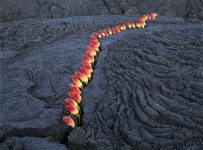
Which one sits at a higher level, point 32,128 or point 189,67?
point 189,67

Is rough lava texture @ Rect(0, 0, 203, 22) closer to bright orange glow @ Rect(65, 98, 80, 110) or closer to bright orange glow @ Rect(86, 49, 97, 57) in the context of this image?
bright orange glow @ Rect(86, 49, 97, 57)

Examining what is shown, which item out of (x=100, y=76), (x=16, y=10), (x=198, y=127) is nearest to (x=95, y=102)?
(x=100, y=76)

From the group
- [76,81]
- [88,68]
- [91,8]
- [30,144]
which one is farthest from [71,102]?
[91,8]

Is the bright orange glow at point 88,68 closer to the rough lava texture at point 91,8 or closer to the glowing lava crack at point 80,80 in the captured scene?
the glowing lava crack at point 80,80

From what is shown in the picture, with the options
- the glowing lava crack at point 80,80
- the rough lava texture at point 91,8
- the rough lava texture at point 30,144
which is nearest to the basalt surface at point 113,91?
the rough lava texture at point 30,144

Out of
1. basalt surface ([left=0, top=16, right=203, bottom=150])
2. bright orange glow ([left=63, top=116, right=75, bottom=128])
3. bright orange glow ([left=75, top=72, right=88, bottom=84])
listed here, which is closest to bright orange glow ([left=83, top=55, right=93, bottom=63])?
basalt surface ([left=0, top=16, right=203, bottom=150])

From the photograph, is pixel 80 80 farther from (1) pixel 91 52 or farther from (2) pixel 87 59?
(1) pixel 91 52

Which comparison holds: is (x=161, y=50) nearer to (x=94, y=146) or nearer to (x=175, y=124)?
(x=175, y=124)
